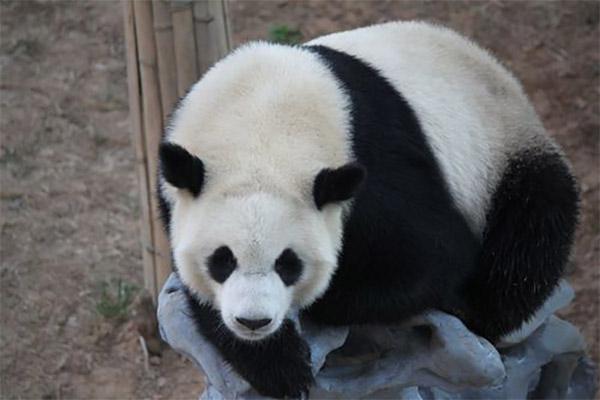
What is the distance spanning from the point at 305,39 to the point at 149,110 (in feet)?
6.85

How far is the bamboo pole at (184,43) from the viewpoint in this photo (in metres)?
4.14

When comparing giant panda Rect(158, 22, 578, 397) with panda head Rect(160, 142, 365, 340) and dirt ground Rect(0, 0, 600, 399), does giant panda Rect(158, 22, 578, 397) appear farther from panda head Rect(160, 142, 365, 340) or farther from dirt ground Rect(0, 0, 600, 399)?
dirt ground Rect(0, 0, 600, 399)

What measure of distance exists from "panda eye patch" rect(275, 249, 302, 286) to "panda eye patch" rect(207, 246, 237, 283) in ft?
0.36

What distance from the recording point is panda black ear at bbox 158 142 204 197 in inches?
104

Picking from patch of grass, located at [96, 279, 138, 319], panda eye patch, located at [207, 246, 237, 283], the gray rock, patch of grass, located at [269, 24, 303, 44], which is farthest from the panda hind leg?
patch of grass, located at [269, 24, 303, 44]

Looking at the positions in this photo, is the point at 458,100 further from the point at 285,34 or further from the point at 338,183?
the point at 285,34

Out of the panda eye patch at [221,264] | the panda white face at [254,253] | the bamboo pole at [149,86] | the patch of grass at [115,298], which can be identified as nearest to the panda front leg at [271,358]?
the panda white face at [254,253]

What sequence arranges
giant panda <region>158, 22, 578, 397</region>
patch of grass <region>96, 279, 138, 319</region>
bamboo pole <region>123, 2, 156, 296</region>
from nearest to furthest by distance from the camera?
giant panda <region>158, 22, 578, 397</region>, bamboo pole <region>123, 2, 156, 296</region>, patch of grass <region>96, 279, 138, 319</region>

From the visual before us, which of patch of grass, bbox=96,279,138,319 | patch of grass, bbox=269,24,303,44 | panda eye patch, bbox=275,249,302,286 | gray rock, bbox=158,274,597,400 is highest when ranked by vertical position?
panda eye patch, bbox=275,249,302,286

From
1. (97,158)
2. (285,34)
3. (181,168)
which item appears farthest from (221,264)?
(285,34)

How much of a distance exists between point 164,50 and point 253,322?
1.86m

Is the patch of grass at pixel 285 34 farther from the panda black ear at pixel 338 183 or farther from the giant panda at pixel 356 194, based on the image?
the panda black ear at pixel 338 183

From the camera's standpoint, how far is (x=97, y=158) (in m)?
5.96

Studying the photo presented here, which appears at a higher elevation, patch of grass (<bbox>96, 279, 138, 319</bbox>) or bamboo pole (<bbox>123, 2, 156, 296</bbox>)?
bamboo pole (<bbox>123, 2, 156, 296</bbox>)
